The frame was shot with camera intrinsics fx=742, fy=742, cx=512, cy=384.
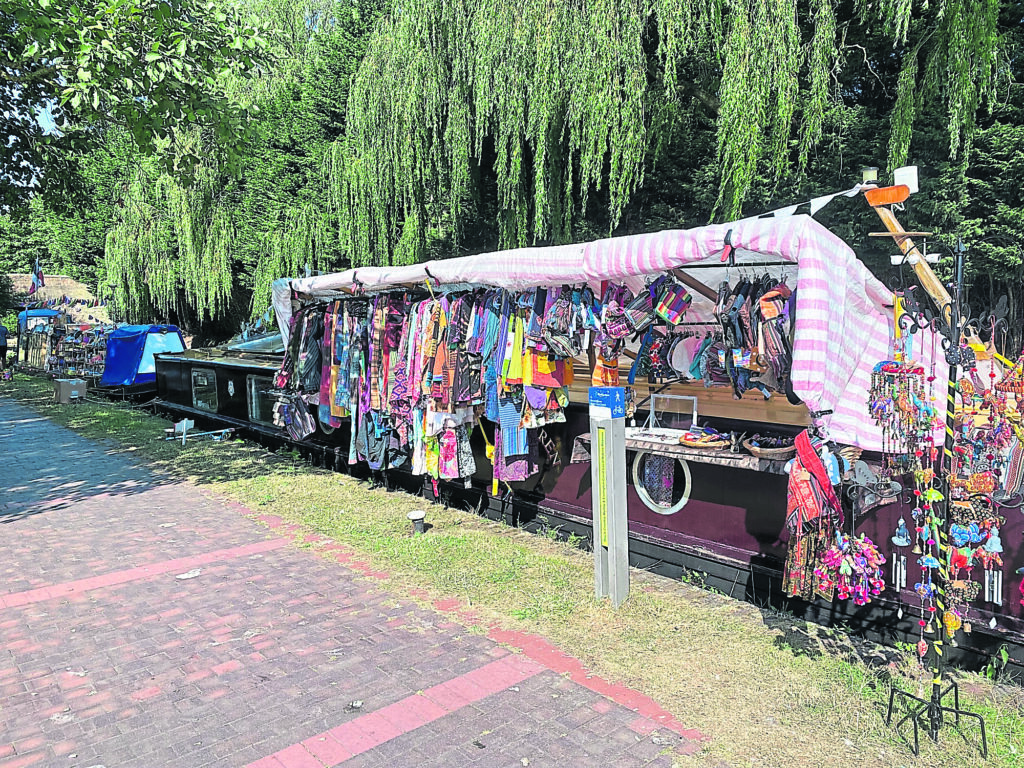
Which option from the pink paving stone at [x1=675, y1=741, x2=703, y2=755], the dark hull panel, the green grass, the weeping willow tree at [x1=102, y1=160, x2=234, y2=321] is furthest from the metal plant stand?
the weeping willow tree at [x1=102, y1=160, x2=234, y2=321]

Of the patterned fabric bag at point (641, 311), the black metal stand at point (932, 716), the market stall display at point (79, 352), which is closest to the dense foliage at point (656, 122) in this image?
the patterned fabric bag at point (641, 311)

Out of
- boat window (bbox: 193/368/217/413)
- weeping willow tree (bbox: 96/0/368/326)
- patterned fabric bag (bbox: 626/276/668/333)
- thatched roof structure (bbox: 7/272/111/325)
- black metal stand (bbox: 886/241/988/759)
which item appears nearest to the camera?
black metal stand (bbox: 886/241/988/759)

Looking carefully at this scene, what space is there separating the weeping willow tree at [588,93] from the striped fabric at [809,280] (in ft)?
11.6

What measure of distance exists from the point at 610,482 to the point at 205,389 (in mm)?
9866

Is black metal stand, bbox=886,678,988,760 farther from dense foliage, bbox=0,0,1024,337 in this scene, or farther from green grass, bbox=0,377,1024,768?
dense foliage, bbox=0,0,1024,337

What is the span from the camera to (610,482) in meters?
4.64

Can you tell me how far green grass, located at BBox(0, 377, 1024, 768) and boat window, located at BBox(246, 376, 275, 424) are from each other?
3.25 metres

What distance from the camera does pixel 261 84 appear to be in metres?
15.2

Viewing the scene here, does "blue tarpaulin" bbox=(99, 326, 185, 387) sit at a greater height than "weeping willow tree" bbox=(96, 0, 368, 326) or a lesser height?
lesser

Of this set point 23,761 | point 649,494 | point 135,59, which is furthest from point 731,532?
point 135,59

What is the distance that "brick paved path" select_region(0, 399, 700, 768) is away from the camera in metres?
3.30

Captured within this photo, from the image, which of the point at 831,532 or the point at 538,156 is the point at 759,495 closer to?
the point at 831,532

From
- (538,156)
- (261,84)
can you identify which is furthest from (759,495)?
(261,84)

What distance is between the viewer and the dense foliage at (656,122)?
7.57 m
